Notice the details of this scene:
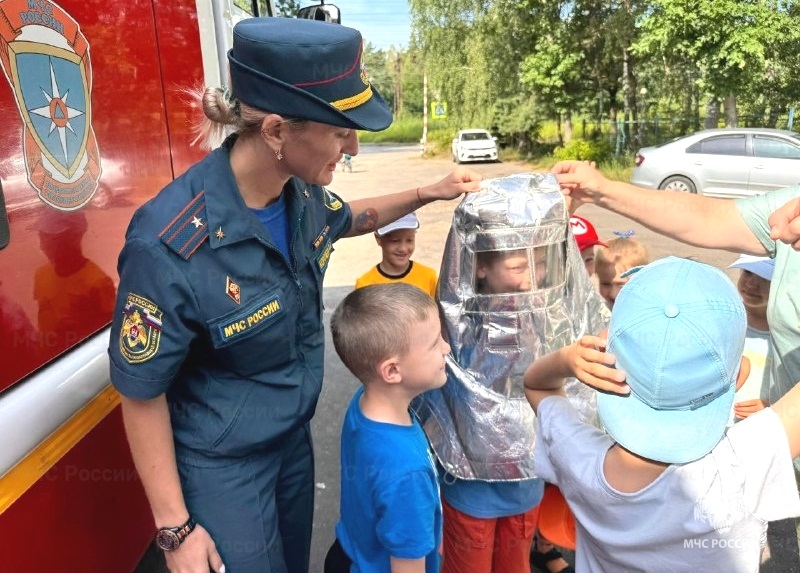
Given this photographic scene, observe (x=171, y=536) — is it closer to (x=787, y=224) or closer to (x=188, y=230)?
(x=188, y=230)

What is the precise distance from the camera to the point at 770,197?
1.79m

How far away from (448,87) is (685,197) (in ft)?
73.2

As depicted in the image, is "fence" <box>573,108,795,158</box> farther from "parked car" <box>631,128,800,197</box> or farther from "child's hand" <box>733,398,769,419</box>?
"child's hand" <box>733,398,769,419</box>

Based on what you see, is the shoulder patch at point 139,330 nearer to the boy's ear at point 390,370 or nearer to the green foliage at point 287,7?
the boy's ear at point 390,370

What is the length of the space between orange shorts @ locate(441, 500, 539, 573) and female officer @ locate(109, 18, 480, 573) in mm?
590

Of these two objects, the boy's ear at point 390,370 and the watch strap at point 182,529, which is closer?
the watch strap at point 182,529

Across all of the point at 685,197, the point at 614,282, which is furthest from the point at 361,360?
the point at 614,282

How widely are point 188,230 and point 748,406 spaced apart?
6.32 feet

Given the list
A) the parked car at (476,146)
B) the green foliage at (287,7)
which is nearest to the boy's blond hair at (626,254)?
the green foliage at (287,7)

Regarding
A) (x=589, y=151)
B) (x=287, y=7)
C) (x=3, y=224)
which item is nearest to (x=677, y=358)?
(x=3, y=224)

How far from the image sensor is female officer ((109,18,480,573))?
1.28 m

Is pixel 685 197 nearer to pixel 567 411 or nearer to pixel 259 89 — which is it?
pixel 567 411

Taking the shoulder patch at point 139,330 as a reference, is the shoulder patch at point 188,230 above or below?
above

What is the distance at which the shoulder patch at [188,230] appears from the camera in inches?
50.4
